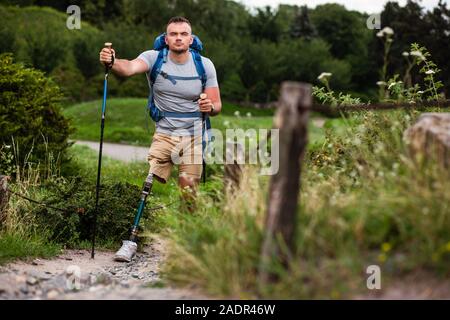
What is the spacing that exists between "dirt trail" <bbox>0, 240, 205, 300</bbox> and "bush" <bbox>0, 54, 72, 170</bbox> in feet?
11.0

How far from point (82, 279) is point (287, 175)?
2.43 m

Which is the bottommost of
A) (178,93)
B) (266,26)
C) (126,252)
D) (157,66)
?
(126,252)

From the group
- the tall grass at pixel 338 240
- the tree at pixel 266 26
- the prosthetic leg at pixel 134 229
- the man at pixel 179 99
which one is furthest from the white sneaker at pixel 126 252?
the tree at pixel 266 26

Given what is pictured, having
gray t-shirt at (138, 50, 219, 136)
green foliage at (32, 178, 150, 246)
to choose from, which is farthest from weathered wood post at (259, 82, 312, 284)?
green foliage at (32, 178, 150, 246)

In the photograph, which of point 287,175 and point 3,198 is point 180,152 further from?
point 287,175

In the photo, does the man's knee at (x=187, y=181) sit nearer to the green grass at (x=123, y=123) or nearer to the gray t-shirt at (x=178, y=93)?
the gray t-shirt at (x=178, y=93)

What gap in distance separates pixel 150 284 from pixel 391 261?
1.91m

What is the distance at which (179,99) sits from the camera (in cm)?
Result: 754

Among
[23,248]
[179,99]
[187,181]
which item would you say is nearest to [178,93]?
[179,99]

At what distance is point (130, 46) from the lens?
43.1 m

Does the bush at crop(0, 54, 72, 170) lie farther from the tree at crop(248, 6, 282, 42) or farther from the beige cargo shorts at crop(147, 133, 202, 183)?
the tree at crop(248, 6, 282, 42)

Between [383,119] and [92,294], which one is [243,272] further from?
[383,119]

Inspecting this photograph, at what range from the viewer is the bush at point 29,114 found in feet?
36.2

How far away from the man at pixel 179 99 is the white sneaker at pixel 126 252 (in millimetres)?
783
